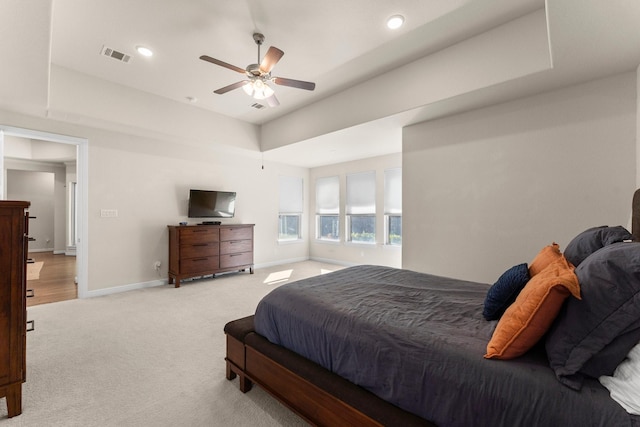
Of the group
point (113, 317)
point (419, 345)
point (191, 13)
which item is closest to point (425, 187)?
point (419, 345)

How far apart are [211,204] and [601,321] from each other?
545 cm

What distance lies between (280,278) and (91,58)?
4.29 m

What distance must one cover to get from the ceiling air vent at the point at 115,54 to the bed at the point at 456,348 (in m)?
3.48

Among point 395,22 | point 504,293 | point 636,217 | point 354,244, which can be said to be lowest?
point 354,244

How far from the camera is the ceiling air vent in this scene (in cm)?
322

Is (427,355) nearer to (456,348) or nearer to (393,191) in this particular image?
(456,348)

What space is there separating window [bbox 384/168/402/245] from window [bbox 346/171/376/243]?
0.32 meters

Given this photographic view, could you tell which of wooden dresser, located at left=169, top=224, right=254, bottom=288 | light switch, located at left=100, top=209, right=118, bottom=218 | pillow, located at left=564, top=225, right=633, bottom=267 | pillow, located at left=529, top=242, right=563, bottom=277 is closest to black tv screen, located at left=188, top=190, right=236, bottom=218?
wooden dresser, located at left=169, top=224, right=254, bottom=288

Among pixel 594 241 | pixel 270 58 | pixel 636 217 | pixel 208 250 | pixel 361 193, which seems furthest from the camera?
pixel 361 193

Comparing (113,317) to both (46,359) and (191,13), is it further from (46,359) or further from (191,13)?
(191,13)

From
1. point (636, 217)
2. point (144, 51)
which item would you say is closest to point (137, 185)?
point (144, 51)

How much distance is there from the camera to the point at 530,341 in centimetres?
113

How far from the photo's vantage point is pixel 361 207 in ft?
21.7

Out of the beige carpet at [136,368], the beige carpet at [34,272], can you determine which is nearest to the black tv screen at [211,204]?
the beige carpet at [136,368]
